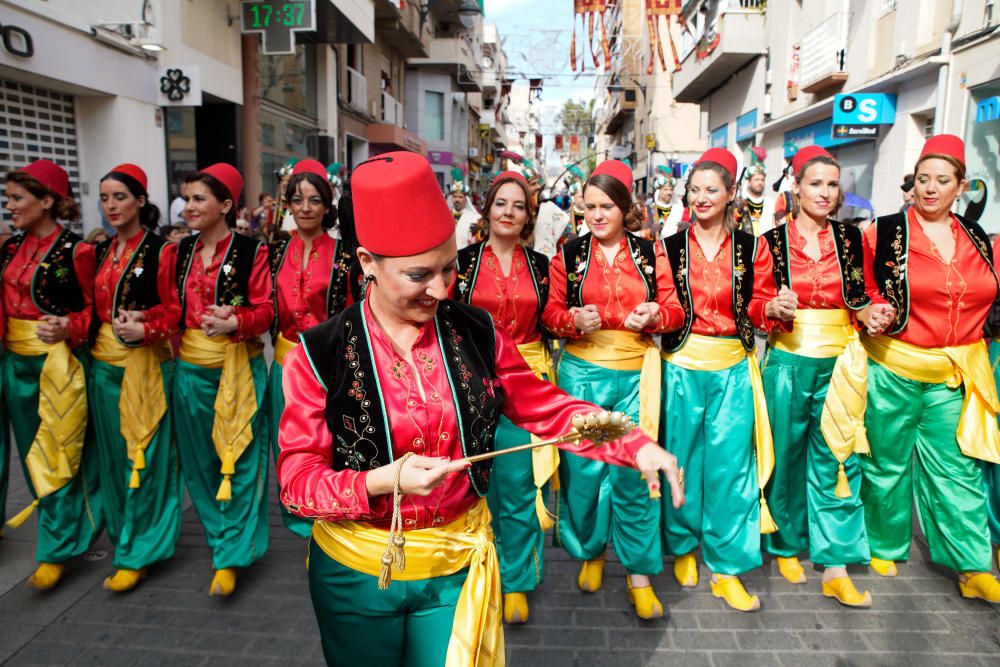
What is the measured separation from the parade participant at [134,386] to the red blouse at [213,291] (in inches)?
3.6

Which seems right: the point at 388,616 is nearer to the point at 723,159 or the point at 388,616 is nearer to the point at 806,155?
the point at 723,159

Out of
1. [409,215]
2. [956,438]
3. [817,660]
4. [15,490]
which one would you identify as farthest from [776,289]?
[15,490]

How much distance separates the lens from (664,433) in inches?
149

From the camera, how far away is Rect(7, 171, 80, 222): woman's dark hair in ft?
12.4

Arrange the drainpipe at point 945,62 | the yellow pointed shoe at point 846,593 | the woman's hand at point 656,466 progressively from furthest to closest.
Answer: the drainpipe at point 945,62, the yellow pointed shoe at point 846,593, the woman's hand at point 656,466

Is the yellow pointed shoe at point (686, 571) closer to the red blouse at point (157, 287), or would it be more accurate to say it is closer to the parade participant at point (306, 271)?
the parade participant at point (306, 271)

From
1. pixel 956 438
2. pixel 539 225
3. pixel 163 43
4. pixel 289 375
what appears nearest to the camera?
pixel 289 375

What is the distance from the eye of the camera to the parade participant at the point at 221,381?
3795 mm

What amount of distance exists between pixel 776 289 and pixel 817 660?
66.3 inches

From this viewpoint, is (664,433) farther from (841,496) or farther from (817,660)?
(817,660)

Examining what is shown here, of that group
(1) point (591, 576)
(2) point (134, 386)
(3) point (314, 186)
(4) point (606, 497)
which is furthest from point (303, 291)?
(1) point (591, 576)

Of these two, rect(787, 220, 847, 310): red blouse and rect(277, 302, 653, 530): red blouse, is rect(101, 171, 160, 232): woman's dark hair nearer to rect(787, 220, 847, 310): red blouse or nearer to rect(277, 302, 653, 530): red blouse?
rect(277, 302, 653, 530): red blouse

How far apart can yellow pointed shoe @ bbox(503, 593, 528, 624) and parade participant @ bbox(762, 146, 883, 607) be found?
4.63 ft

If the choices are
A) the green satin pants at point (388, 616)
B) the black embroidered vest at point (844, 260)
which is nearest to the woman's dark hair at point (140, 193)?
the green satin pants at point (388, 616)
